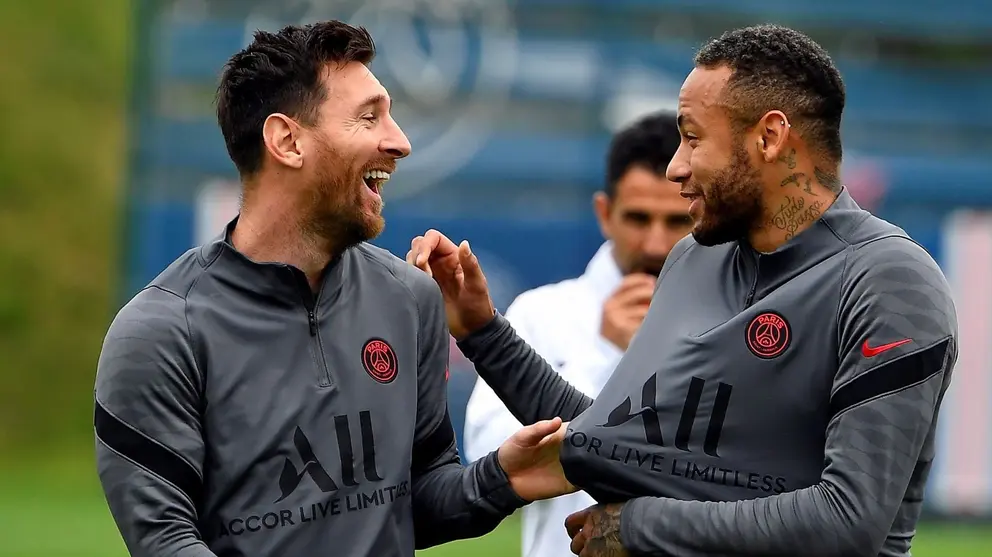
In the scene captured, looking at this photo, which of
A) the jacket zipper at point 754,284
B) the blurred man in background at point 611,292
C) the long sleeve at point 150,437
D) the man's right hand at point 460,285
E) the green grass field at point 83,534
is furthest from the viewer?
the green grass field at point 83,534

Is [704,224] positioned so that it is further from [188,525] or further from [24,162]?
[24,162]

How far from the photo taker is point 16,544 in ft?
32.2

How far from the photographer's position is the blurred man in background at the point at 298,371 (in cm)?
287

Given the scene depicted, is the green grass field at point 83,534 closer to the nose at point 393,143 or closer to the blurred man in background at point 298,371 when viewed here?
the blurred man in background at point 298,371

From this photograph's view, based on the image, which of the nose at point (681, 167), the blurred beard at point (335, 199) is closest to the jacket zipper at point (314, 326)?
the blurred beard at point (335, 199)

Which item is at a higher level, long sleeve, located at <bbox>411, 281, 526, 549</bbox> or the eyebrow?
the eyebrow

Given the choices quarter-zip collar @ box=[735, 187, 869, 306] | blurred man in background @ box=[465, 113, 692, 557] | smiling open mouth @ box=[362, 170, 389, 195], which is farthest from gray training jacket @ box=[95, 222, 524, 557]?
blurred man in background @ box=[465, 113, 692, 557]

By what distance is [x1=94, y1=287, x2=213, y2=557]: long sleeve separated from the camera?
111 inches

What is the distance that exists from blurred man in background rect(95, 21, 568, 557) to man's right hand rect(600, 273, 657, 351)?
845 millimetres

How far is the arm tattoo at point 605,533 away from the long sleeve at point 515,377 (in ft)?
1.58

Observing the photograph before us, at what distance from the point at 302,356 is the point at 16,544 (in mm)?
7415

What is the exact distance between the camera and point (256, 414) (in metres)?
2.95

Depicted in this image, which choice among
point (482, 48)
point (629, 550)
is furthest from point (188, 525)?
point (482, 48)

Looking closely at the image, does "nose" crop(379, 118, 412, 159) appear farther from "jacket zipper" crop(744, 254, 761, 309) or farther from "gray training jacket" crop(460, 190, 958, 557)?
"jacket zipper" crop(744, 254, 761, 309)
